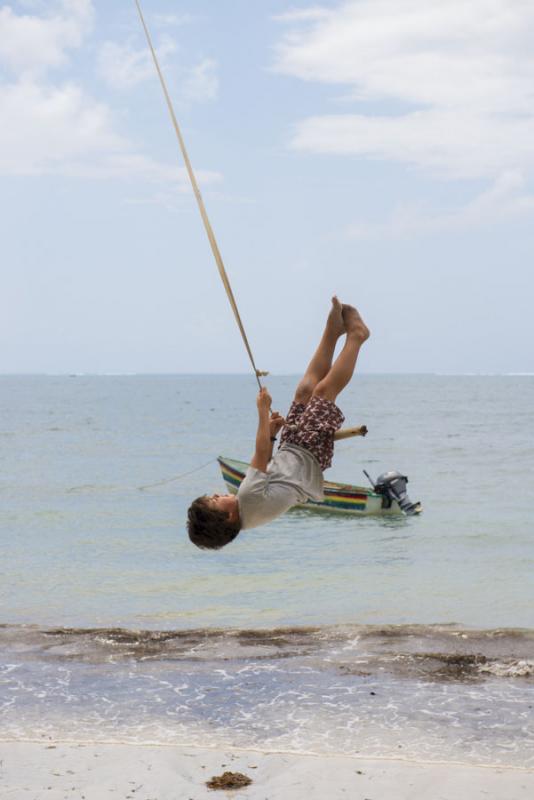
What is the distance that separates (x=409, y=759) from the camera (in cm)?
982

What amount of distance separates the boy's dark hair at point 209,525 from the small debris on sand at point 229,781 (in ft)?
10.1

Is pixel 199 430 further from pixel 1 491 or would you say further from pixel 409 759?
pixel 409 759

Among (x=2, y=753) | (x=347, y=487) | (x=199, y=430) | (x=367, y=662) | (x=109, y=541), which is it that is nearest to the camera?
(x=2, y=753)

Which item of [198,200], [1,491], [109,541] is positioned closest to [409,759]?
[198,200]

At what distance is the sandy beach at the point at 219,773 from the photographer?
862cm

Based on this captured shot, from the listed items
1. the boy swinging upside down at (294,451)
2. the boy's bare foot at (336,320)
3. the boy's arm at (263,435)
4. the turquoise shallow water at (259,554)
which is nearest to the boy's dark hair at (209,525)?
the boy swinging upside down at (294,451)

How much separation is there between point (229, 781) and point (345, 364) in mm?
4179

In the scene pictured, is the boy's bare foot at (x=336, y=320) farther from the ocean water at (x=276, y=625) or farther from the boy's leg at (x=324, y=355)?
the ocean water at (x=276, y=625)

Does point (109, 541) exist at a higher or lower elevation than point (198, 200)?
lower

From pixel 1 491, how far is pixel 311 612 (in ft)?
84.9

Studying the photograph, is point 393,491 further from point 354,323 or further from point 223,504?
point 223,504

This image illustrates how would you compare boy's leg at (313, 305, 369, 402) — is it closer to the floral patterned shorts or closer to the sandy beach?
the floral patterned shorts

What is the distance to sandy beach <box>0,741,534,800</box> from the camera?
8625 millimetres

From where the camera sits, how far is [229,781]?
8.95 meters
